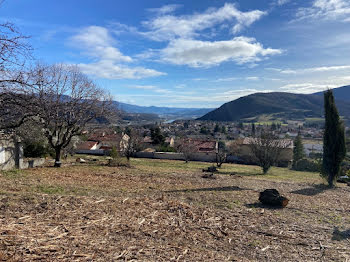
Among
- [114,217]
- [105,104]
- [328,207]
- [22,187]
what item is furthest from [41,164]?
[328,207]

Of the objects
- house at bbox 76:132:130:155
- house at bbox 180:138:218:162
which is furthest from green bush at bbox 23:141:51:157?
house at bbox 180:138:218:162

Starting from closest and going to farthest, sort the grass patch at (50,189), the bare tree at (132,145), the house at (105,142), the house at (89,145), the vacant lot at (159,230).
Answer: the vacant lot at (159,230) → the grass patch at (50,189) → the bare tree at (132,145) → the house at (105,142) → the house at (89,145)

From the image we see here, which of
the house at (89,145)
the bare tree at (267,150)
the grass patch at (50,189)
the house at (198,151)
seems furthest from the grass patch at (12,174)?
the house at (89,145)

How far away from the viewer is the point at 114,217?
5.63 meters

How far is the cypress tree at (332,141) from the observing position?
14328 millimetres

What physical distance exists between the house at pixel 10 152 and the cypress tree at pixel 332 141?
1752 cm

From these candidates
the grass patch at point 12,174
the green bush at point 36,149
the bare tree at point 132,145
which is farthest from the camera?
the bare tree at point 132,145

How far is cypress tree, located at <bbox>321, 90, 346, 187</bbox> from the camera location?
564 inches

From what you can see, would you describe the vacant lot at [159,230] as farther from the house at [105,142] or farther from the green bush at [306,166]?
the green bush at [306,166]

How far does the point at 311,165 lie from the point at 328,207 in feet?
94.6

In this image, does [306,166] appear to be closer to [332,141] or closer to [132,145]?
[332,141]

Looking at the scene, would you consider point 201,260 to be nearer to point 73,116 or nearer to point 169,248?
Result: point 169,248

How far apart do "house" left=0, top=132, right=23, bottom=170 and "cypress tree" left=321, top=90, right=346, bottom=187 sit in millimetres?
17524

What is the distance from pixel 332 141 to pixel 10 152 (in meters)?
17.9
